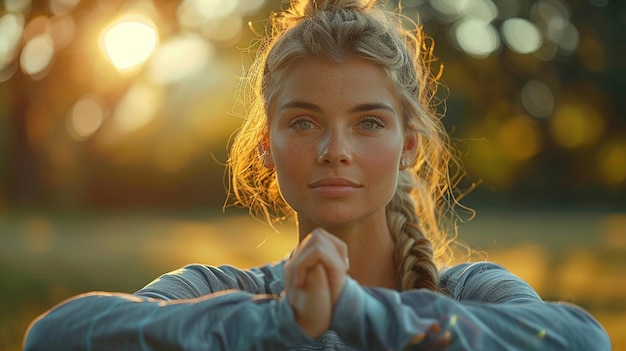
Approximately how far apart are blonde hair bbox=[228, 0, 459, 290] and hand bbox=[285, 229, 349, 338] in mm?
1095

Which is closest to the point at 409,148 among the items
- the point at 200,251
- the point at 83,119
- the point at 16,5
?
the point at 200,251

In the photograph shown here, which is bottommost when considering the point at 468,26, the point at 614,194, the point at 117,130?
the point at 614,194

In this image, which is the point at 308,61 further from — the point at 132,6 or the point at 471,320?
the point at 132,6

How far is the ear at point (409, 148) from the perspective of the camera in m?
3.08

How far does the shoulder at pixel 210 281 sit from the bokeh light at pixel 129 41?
13574mm

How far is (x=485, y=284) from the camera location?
2.72 m

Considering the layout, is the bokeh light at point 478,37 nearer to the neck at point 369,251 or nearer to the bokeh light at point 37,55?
the bokeh light at point 37,55

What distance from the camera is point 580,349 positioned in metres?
2.06

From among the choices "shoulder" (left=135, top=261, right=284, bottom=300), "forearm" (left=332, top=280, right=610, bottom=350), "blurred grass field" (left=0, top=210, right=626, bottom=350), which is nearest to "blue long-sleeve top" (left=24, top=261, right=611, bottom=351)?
"forearm" (left=332, top=280, right=610, bottom=350)

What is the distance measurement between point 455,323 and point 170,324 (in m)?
0.61

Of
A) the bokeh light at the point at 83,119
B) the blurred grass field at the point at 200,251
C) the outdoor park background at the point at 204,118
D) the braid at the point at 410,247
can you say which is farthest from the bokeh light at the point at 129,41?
the braid at the point at 410,247

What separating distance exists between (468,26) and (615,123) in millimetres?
4736

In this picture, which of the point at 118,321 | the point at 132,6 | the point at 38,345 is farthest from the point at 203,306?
the point at 132,6

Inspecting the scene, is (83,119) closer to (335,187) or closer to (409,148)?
(409,148)
